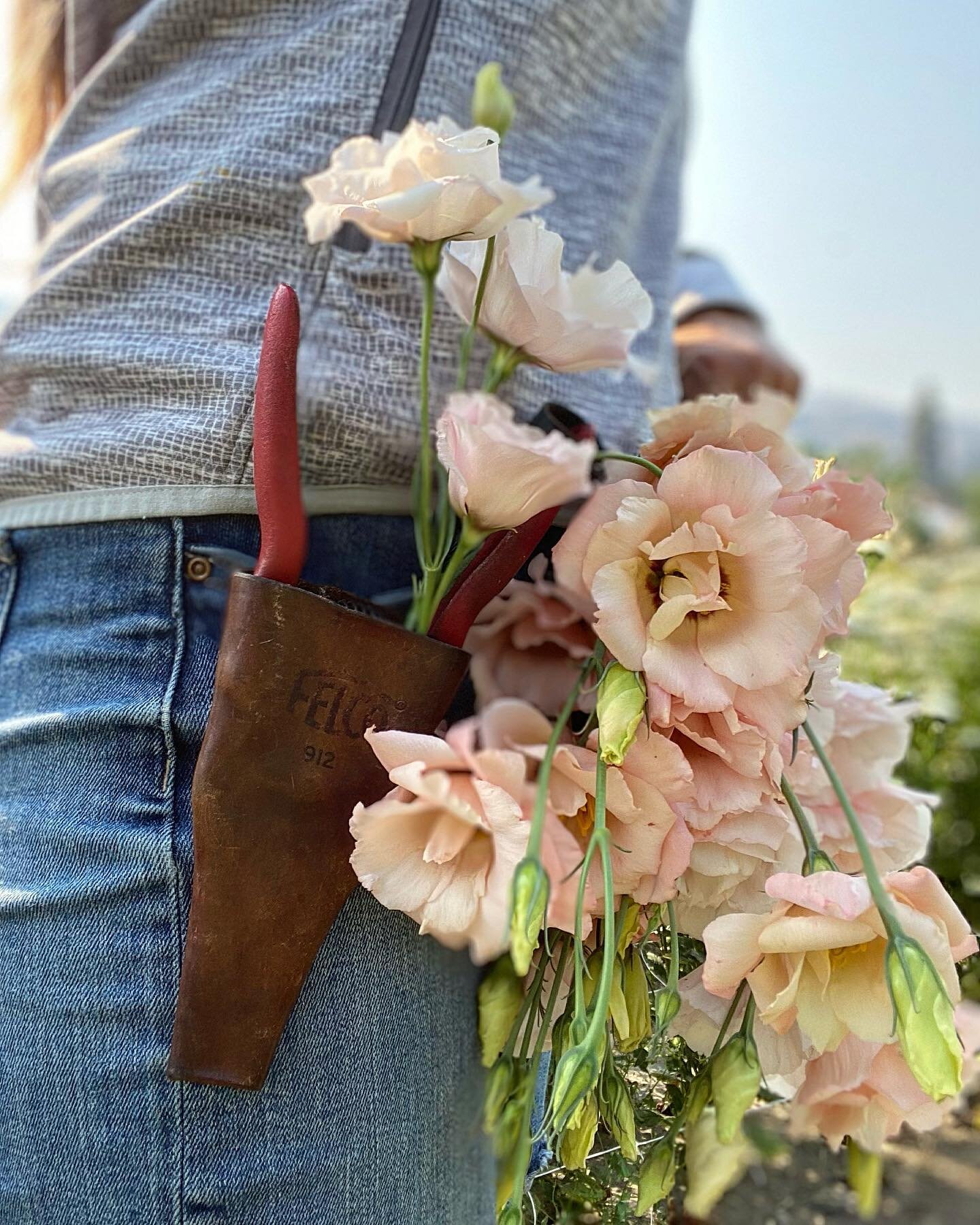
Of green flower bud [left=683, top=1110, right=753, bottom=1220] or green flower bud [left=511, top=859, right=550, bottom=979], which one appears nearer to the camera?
green flower bud [left=511, top=859, right=550, bottom=979]

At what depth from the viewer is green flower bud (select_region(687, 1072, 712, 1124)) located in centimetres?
56

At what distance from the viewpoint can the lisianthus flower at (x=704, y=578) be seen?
1.57 feet

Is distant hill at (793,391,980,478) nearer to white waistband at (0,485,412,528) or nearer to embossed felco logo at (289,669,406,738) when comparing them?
white waistband at (0,485,412,528)

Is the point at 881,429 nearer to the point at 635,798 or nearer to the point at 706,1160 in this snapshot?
the point at 706,1160

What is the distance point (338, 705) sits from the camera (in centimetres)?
52

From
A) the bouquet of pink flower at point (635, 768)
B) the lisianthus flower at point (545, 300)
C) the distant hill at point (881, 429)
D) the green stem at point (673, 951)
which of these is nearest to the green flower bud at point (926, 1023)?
the bouquet of pink flower at point (635, 768)

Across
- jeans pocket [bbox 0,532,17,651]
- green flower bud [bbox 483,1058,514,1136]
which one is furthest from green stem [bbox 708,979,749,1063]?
jeans pocket [bbox 0,532,17,651]

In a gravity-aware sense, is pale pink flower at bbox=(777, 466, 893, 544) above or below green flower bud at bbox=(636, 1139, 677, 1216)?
above

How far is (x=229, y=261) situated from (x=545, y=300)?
0.78ft

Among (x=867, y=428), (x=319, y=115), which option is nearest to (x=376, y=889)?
(x=319, y=115)

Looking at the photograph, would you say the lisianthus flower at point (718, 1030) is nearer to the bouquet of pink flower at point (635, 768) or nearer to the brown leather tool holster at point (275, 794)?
the bouquet of pink flower at point (635, 768)

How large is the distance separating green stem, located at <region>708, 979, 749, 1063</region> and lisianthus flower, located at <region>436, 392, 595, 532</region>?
0.87 feet

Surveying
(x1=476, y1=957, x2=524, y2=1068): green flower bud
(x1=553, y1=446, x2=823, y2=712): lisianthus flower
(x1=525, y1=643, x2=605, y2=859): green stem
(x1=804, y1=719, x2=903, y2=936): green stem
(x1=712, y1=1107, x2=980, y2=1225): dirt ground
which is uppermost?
(x1=553, y1=446, x2=823, y2=712): lisianthus flower

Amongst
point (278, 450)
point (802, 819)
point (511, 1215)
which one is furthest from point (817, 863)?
point (278, 450)
